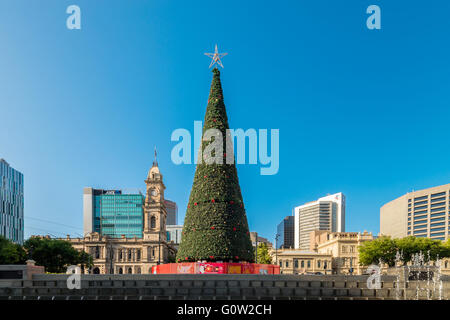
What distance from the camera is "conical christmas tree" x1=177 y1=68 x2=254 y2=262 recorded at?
3238 centimetres

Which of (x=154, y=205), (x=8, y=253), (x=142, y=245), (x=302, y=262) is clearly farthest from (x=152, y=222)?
(x=8, y=253)

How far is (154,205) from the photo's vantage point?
3821 inches

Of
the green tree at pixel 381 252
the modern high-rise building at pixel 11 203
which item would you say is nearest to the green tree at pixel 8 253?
the green tree at pixel 381 252

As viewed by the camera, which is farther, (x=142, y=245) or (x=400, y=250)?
(x=142, y=245)

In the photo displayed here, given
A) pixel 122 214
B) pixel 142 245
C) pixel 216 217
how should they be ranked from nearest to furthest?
pixel 216 217 → pixel 142 245 → pixel 122 214

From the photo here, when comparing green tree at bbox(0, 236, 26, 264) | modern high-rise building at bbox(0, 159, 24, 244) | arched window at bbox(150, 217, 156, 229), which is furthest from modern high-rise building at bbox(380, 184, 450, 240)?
modern high-rise building at bbox(0, 159, 24, 244)

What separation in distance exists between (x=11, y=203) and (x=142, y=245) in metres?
61.0

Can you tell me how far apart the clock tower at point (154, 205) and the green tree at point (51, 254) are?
121ft

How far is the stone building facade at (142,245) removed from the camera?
9800 centimetres

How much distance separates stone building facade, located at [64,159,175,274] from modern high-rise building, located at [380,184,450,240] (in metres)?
95.7

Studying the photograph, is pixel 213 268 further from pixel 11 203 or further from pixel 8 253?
pixel 11 203

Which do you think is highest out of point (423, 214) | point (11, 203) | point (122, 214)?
point (11, 203)
